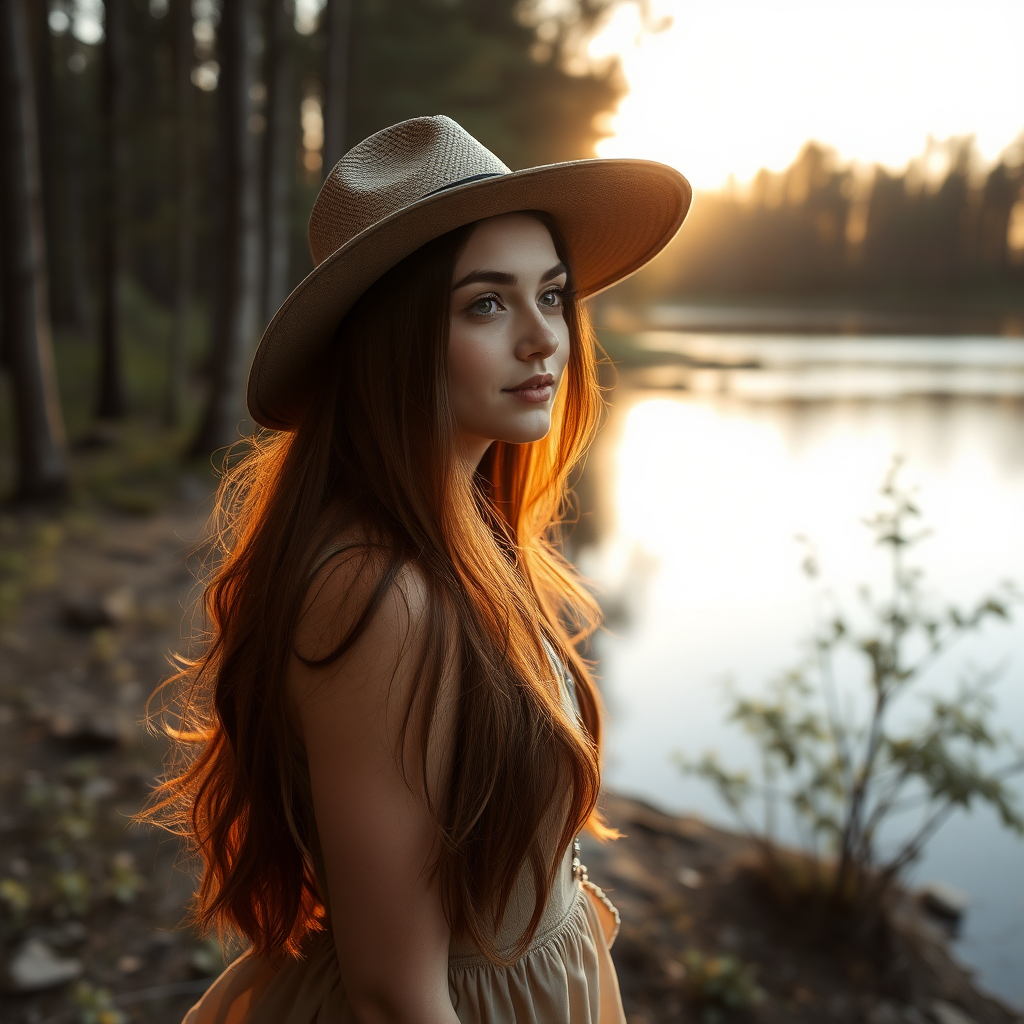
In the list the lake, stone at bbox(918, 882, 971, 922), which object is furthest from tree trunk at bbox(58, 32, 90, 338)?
stone at bbox(918, 882, 971, 922)

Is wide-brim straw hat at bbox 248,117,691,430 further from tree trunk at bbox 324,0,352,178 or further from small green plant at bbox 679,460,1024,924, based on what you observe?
tree trunk at bbox 324,0,352,178

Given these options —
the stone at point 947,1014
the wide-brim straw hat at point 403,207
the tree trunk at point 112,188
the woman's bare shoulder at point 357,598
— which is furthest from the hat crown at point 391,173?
the tree trunk at point 112,188

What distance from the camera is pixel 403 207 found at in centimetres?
103

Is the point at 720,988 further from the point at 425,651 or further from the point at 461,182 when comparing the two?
the point at 461,182

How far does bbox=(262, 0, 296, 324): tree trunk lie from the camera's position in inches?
345

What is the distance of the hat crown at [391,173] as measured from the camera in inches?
43.1

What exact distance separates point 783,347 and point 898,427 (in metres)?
10.0

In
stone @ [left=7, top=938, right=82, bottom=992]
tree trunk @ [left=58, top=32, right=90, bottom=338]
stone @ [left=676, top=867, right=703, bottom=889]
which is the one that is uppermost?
tree trunk @ [left=58, top=32, right=90, bottom=338]

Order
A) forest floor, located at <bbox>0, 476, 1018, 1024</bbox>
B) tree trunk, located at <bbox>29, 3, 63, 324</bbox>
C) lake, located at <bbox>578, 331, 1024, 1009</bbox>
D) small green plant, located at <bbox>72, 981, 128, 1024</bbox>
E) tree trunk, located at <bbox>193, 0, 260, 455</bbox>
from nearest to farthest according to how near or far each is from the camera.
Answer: small green plant, located at <bbox>72, 981, 128, 1024</bbox>, forest floor, located at <bbox>0, 476, 1018, 1024</bbox>, lake, located at <bbox>578, 331, 1024, 1009</bbox>, tree trunk, located at <bbox>193, 0, 260, 455</bbox>, tree trunk, located at <bbox>29, 3, 63, 324</bbox>

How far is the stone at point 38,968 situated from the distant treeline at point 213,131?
5.18 m

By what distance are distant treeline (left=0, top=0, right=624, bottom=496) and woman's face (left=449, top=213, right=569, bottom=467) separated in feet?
21.1

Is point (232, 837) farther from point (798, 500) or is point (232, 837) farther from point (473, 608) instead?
point (798, 500)

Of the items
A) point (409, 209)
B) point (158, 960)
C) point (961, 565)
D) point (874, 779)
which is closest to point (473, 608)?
point (409, 209)

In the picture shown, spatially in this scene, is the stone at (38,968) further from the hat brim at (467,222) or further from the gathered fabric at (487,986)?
the hat brim at (467,222)
